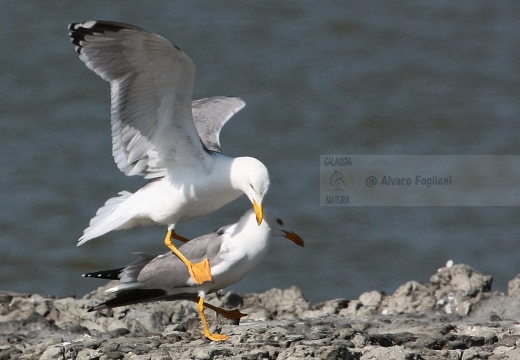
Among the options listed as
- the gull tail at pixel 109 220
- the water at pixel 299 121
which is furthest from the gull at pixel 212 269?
the water at pixel 299 121

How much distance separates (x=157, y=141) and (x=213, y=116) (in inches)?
36.5

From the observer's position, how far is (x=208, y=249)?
6.95 meters

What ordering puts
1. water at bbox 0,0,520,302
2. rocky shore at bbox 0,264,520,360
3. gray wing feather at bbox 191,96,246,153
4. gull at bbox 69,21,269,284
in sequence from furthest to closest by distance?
water at bbox 0,0,520,302, gray wing feather at bbox 191,96,246,153, gull at bbox 69,21,269,284, rocky shore at bbox 0,264,520,360

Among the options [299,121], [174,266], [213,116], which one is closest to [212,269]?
[174,266]

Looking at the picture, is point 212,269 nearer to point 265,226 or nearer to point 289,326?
point 265,226

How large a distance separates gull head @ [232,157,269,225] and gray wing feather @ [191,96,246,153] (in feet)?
2.85

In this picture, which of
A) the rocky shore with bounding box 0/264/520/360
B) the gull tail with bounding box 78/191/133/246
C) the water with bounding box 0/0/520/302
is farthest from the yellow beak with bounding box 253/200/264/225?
the water with bounding box 0/0/520/302

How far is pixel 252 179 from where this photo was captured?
7.07 metres

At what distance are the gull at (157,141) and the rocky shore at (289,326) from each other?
19.5 inches

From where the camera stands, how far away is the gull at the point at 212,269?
22.2ft

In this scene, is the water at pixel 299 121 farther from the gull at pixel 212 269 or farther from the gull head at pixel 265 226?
the gull at pixel 212 269

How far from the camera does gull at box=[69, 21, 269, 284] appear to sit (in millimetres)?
7066

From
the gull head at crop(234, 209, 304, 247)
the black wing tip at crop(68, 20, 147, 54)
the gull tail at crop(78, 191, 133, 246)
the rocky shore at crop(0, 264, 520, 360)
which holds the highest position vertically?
the black wing tip at crop(68, 20, 147, 54)

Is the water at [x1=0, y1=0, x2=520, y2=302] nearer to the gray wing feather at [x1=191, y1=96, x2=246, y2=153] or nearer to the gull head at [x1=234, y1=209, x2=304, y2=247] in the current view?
the gray wing feather at [x1=191, y1=96, x2=246, y2=153]
